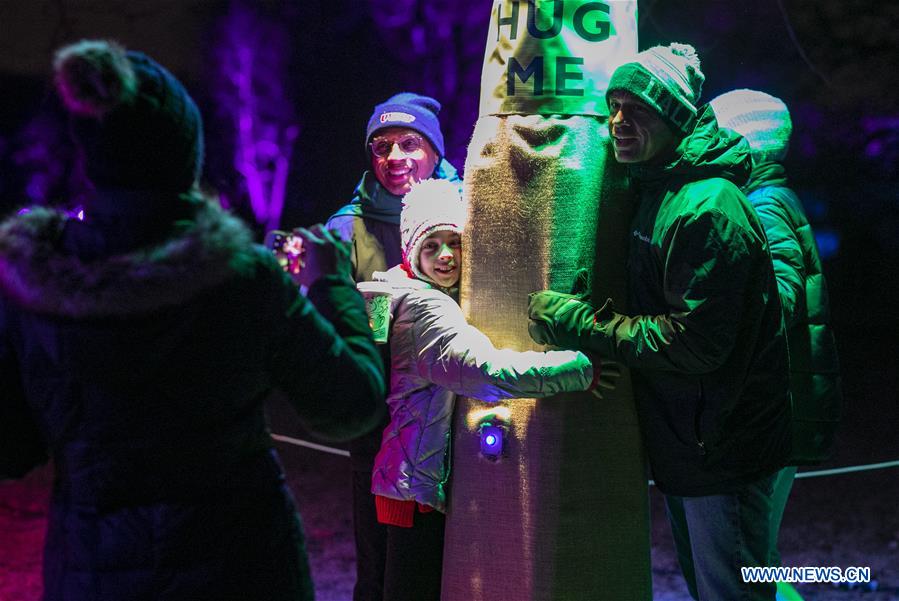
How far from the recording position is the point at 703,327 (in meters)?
2.21

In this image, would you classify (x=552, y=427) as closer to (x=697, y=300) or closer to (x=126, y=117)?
(x=697, y=300)

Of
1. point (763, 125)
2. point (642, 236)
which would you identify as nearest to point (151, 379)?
point (642, 236)

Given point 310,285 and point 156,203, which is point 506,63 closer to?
point 310,285

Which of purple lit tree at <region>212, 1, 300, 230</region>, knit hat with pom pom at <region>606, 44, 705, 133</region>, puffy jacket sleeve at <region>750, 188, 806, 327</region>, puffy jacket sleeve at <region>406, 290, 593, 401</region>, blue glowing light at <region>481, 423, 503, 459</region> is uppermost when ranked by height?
purple lit tree at <region>212, 1, 300, 230</region>

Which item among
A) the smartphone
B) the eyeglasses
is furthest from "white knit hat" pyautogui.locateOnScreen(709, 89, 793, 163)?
the smartphone

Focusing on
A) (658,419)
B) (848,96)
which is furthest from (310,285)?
(848,96)

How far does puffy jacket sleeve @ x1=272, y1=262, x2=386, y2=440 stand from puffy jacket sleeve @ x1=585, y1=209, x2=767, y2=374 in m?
0.79

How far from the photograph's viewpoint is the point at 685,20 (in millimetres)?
6512

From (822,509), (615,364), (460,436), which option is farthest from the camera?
(822,509)

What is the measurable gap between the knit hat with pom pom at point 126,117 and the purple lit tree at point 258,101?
20.5 ft

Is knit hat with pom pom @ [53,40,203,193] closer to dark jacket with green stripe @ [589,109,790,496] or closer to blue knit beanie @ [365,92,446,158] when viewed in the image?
dark jacket with green stripe @ [589,109,790,496]

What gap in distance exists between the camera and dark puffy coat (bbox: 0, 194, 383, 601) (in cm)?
149

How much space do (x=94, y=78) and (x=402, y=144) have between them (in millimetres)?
1878

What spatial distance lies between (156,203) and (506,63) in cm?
124
